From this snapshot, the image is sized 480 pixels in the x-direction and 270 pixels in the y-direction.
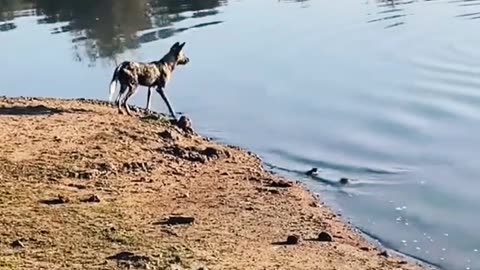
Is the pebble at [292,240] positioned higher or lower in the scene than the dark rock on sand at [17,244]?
lower

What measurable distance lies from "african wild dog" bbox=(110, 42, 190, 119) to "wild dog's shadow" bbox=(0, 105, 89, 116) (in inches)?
30.9

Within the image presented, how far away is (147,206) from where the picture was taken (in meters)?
10.3

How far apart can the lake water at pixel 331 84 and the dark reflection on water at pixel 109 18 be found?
0.26ft

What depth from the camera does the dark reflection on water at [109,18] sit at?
993 inches

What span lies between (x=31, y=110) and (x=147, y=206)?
5.36m

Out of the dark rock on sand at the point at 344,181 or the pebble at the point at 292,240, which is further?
the dark rock on sand at the point at 344,181

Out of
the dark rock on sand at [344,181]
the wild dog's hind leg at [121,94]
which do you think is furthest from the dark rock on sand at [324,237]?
the wild dog's hind leg at [121,94]

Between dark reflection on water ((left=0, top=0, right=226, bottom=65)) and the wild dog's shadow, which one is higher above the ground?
the wild dog's shadow

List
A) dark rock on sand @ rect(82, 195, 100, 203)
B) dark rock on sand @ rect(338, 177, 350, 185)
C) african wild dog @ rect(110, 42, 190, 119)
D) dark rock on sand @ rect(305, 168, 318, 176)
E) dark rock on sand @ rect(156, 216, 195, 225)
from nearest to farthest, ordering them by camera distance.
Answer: dark rock on sand @ rect(156, 216, 195, 225), dark rock on sand @ rect(82, 195, 100, 203), dark rock on sand @ rect(338, 177, 350, 185), dark rock on sand @ rect(305, 168, 318, 176), african wild dog @ rect(110, 42, 190, 119)

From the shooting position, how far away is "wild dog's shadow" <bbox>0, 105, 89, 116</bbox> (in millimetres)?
14766

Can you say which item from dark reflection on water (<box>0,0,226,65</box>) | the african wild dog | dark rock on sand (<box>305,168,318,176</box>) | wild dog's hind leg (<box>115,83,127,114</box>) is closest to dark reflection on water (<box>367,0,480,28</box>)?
dark reflection on water (<box>0,0,226,65</box>)

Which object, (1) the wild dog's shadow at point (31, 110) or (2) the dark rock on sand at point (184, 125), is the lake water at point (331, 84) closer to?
(2) the dark rock on sand at point (184, 125)

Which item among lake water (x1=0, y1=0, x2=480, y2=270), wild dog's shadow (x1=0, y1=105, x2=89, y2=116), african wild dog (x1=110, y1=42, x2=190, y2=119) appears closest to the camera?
lake water (x1=0, y1=0, x2=480, y2=270)

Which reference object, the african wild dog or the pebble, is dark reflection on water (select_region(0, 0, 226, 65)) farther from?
the pebble
